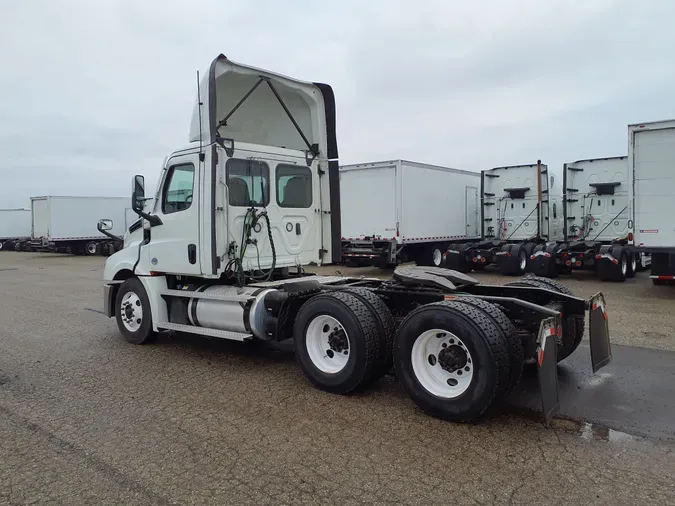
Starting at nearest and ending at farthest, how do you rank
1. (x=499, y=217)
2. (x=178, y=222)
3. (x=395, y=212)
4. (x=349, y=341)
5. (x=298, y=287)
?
(x=349, y=341) < (x=298, y=287) < (x=178, y=222) < (x=395, y=212) < (x=499, y=217)

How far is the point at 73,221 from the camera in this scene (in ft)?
106

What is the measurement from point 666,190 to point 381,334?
29.0 ft

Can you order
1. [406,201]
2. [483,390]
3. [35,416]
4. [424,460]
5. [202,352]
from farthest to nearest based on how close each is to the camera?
[406,201] → [202,352] → [35,416] → [483,390] → [424,460]

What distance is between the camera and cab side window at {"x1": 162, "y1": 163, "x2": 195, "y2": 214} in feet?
22.4

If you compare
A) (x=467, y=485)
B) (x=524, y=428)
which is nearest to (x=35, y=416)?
(x=467, y=485)

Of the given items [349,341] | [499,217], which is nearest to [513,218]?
[499,217]

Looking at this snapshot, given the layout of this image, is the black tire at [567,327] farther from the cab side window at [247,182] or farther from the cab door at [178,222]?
the cab door at [178,222]

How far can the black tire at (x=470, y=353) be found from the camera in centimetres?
Answer: 432

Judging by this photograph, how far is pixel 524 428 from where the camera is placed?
14.7ft

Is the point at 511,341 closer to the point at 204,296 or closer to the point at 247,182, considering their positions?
the point at 204,296

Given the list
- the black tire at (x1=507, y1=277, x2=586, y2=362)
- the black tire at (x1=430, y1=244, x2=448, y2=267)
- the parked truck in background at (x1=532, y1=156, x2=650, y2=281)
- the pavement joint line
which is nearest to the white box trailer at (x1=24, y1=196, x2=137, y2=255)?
the black tire at (x1=430, y1=244, x2=448, y2=267)

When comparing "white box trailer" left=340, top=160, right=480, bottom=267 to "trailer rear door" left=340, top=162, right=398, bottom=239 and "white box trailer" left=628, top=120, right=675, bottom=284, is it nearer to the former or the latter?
"trailer rear door" left=340, top=162, right=398, bottom=239

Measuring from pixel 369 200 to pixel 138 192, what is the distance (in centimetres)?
1063

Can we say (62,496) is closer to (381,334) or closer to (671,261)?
(381,334)
